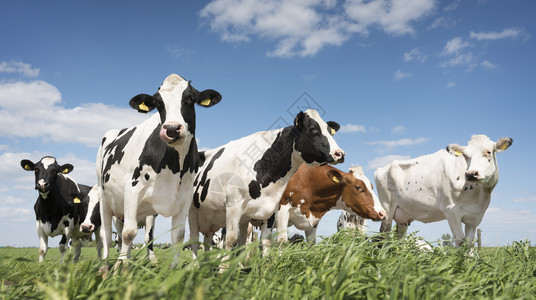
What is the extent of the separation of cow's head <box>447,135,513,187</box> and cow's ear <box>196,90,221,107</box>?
5553 millimetres

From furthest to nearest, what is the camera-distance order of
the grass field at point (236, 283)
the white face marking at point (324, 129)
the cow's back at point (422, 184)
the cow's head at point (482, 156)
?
1. the cow's back at point (422, 184)
2. the cow's head at point (482, 156)
3. the white face marking at point (324, 129)
4. the grass field at point (236, 283)

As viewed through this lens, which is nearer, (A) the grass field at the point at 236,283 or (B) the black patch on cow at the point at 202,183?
(A) the grass field at the point at 236,283

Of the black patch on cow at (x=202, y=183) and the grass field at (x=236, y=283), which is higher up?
the black patch on cow at (x=202, y=183)

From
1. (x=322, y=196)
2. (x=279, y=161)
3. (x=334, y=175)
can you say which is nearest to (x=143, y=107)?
(x=279, y=161)

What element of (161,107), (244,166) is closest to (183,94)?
(161,107)

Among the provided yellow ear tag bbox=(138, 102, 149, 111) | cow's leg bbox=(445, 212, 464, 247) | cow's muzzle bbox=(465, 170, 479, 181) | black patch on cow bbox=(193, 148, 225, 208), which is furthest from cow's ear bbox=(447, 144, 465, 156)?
yellow ear tag bbox=(138, 102, 149, 111)

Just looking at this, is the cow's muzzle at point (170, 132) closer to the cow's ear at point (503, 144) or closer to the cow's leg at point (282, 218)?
the cow's leg at point (282, 218)

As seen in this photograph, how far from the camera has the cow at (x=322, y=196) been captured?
9.07 metres

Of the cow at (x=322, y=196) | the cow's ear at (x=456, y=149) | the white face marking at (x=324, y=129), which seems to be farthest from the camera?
the cow's ear at (x=456, y=149)

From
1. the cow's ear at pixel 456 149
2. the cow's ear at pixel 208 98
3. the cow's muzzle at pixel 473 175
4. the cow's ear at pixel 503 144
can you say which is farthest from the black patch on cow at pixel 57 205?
the cow's ear at pixel 503 144

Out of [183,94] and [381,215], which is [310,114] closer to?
[183,94]

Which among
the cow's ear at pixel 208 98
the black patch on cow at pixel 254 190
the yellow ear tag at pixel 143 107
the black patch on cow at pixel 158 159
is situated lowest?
the black patch on cow at pixel 254 190

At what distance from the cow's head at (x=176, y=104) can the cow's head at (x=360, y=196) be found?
4264 mm

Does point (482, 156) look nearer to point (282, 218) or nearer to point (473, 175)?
point (473, 175)
